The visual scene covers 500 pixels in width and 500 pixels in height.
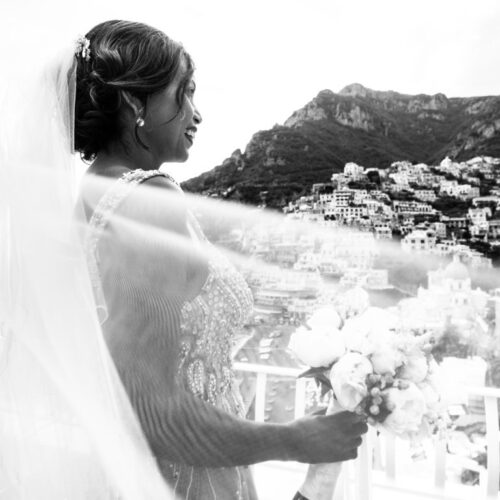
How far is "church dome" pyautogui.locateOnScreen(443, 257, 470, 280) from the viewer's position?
702 cm

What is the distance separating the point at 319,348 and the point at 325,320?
0.07 meters

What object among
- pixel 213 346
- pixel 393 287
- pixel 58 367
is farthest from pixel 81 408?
pixel 393 287

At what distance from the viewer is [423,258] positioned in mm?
7684

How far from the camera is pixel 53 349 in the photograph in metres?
0.58

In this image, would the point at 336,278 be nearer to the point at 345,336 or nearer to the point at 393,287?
the point at 393,287

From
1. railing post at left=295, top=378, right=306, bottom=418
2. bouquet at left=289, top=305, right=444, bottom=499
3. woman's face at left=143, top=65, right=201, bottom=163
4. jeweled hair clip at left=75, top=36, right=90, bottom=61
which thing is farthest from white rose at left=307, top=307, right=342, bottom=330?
railing post at left=295, top=378, right=306, bottom=418

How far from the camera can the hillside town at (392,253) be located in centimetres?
500

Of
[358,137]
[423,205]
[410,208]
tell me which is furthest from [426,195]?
[358,137]

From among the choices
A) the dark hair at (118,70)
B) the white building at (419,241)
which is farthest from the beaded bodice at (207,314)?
the white building at (419,241)

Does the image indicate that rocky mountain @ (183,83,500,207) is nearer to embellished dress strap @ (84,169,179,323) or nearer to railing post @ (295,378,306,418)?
railing post @ (295,378,306,418)

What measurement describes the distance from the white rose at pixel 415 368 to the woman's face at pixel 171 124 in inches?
17.3

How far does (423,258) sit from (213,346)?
7680mm

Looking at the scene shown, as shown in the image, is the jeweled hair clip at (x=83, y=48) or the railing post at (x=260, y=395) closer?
the jeweled hair clip at (x=83, y=48)

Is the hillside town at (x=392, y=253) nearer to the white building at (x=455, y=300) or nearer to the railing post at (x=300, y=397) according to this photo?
the white building at (x=455, y=300)
